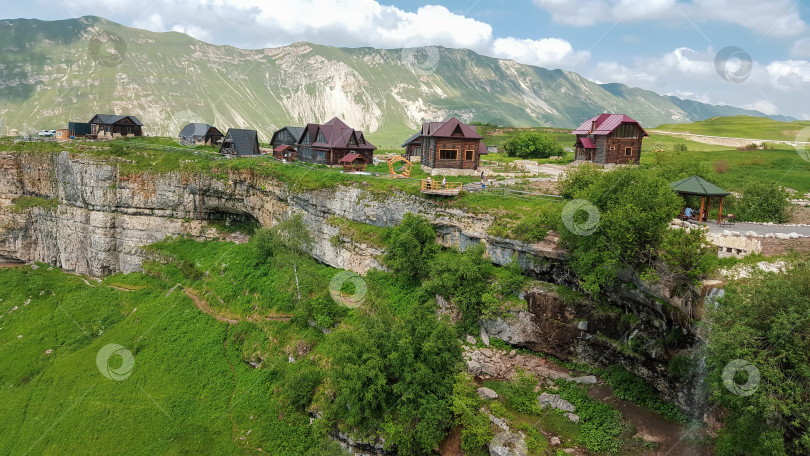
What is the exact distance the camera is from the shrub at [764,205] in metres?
28.6

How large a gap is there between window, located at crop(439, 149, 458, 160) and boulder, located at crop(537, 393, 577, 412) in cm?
2619

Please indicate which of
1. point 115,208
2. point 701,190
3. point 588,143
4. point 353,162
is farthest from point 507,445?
point 115,208

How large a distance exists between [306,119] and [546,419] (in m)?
160

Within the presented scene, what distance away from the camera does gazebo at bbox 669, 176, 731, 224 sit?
24.6 meters

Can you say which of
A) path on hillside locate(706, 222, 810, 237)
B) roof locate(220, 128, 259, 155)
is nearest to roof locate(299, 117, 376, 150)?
roof locate(220, 128, 259, 155)

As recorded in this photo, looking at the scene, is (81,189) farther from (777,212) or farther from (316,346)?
(777,212)

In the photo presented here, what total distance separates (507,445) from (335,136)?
4089cm

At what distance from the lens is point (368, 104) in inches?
7037

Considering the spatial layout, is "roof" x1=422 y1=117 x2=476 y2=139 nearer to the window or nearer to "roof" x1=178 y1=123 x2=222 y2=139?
the window

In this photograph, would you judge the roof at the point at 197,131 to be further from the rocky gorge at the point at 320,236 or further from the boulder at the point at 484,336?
the boulder at the point at 484,336

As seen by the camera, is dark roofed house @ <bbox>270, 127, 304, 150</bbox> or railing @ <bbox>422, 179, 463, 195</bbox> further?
dark roofed house @ <bbox>270, 127, 304, 150</bbox>

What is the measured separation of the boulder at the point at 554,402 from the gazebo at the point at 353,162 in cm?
3238

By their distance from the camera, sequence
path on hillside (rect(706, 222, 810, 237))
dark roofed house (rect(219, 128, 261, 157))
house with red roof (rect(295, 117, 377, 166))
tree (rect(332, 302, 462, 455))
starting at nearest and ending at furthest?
tree (rect(332, 302, 462, 455)), path on hillside (rect(706, 222, 810, 237)), house with red roof (rect(295, 117, 377, 166)), dark roofed house (rect(219, 128, 261, 157))

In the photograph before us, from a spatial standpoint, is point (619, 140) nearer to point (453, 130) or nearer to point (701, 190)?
point (453, 130)
